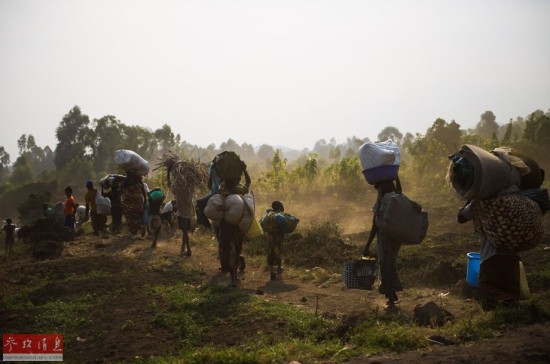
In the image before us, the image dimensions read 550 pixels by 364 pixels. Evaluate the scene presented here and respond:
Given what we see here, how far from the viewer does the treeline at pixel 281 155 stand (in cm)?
2847

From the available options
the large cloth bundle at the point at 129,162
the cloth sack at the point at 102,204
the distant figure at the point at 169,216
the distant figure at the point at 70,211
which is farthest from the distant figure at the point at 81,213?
the large cloth bundle at the point at 129,162

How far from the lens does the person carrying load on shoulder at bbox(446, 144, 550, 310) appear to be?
4949 millimetres

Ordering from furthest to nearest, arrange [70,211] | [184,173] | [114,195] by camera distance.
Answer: [70,211] → [114,195] → [184,173]

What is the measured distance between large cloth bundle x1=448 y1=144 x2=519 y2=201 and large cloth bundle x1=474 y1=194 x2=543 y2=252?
0.58 ft

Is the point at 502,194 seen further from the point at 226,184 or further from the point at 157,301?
the point at 157,301

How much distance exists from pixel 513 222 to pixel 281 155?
178ft

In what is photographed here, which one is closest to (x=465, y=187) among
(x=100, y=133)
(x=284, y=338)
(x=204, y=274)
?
(x=284, y=338)

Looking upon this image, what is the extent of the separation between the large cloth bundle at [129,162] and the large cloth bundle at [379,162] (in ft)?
24.9

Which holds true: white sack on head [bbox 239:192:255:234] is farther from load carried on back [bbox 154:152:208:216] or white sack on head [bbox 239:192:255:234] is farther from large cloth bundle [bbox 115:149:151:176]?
large cloth bundle [bbox 115:149:151:176]

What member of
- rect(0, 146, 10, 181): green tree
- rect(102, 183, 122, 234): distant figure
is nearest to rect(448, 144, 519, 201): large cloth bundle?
rect(102, 183, 122, 234): distant figure

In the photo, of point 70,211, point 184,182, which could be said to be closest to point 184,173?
point 184,182

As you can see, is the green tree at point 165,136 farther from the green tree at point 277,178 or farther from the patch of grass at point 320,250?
the patch of grass at point 320,250

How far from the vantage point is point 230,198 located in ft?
25.8

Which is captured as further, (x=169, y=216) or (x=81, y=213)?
(x=81, y=213)
